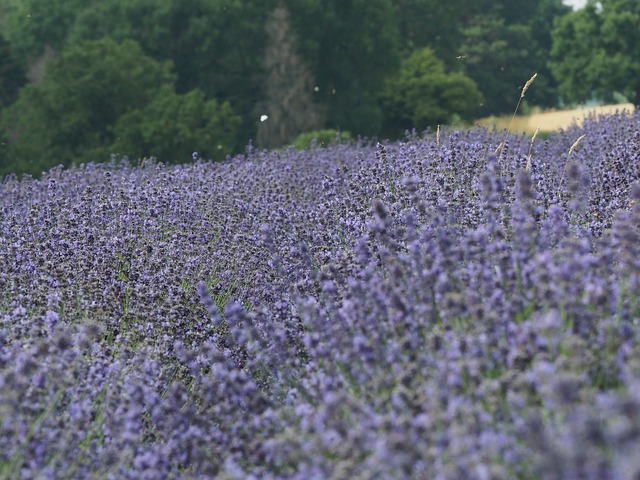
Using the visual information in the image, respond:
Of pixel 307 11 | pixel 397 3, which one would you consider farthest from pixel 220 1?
pixel 397 3

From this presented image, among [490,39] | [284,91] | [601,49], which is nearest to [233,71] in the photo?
[284,91]

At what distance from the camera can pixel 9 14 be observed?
82.6 feet

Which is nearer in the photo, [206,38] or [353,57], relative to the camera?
[206,38]

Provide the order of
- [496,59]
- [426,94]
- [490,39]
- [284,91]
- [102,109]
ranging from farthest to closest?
[490,39] < [496,59] < [426,94] < [284,91] < [102,109]

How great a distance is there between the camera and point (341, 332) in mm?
3045

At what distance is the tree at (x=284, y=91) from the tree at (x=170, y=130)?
2.02 metres

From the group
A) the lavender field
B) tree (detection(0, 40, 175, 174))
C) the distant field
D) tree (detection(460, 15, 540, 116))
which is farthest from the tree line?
the lavender field

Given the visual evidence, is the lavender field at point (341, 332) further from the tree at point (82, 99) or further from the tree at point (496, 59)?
the tree at point (496, 59)

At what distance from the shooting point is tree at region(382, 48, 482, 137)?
73.2ft

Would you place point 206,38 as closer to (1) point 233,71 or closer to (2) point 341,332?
(1) point 233,71

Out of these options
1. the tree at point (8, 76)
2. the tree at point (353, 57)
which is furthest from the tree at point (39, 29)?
the tree at point (353, 57)

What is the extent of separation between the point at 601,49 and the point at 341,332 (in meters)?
25.0

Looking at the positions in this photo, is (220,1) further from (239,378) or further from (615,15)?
(239,378)

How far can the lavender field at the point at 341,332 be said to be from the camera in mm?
2244
